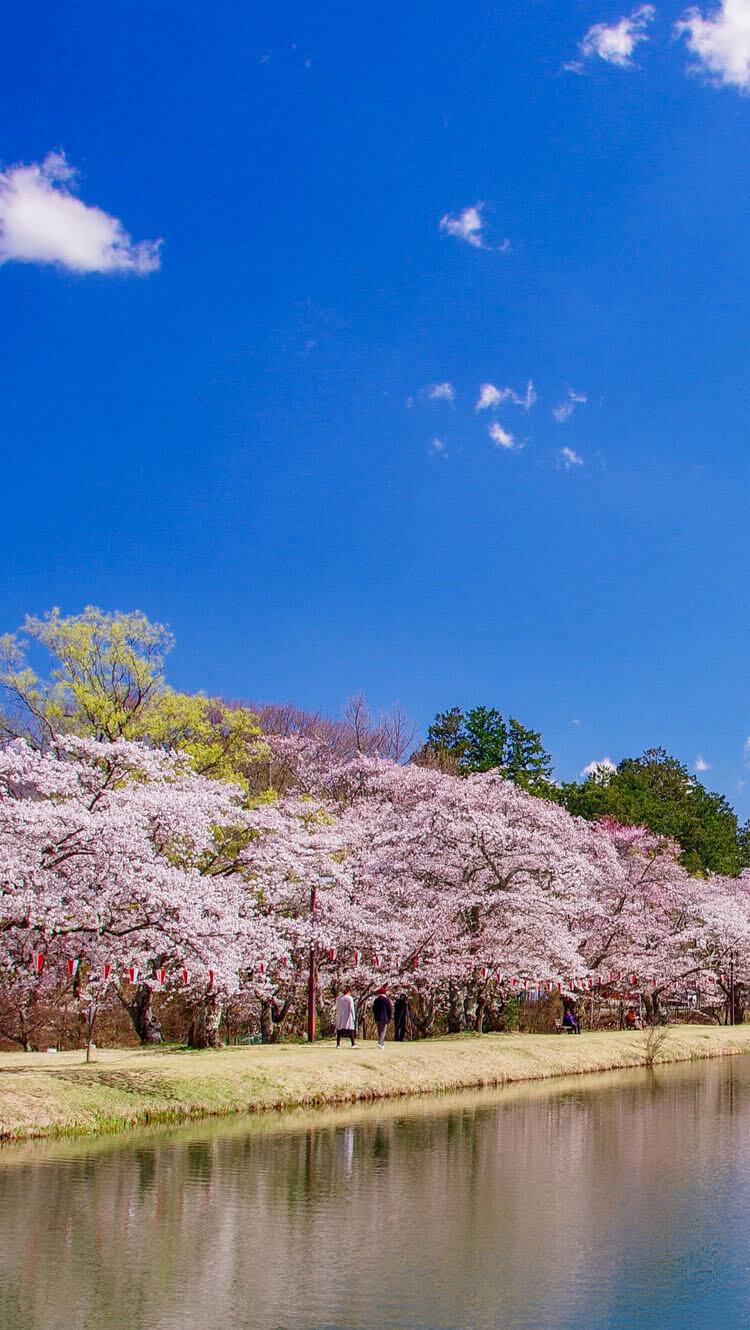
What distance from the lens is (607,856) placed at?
52938 mm

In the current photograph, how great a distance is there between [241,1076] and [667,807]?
6053 cm

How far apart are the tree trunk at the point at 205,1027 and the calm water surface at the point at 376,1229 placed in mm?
10821

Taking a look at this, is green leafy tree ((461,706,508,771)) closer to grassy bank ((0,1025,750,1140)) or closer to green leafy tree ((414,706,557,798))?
green leafy tree ((414,706,557,798))

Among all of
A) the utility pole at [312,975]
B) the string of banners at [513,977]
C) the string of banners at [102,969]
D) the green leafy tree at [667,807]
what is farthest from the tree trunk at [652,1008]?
the string of banners at [102,969]

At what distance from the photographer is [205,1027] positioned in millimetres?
31391

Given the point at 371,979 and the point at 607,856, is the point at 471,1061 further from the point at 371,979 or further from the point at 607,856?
the point at 607,856

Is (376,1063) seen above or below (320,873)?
below

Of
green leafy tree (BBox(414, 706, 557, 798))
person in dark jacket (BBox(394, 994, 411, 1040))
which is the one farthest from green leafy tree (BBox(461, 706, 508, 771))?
person in dark jacket (BBox(394, 994, 411, 1040))

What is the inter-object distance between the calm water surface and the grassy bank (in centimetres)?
132

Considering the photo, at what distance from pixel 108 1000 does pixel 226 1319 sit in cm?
2610

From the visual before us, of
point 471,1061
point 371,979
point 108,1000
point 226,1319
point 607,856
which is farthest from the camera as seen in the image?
point 607,856

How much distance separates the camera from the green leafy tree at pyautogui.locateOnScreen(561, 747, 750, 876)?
232ft

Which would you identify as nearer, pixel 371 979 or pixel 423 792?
pixel 371 979

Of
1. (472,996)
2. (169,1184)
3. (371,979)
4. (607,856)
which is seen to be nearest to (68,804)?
(169,1184)
